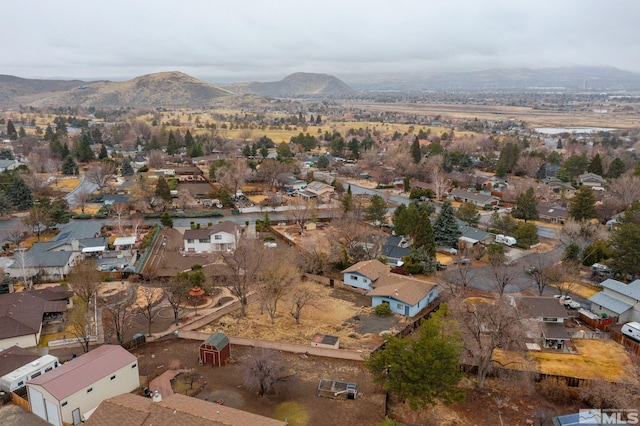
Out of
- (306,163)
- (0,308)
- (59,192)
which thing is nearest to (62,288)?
(0,308)

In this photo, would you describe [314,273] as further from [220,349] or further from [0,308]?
[0,308]

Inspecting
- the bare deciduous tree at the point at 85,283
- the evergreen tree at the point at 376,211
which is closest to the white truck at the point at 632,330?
the evergreen tree at the point at 376,211

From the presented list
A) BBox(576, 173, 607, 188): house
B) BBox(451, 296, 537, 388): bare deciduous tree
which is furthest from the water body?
BBox(451, 296, 537, 388): bare deciduous tree

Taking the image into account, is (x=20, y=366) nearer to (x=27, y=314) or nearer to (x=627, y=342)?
(x=27, y=314)

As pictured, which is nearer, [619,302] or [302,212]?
[619,302]

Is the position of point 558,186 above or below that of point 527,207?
below

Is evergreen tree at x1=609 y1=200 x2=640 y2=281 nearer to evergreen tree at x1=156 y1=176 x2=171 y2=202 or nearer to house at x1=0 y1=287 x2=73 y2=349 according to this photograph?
house at x1=0 y1=287 x2=73 y2=349

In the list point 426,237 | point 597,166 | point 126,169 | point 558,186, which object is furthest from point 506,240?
point 126,169
